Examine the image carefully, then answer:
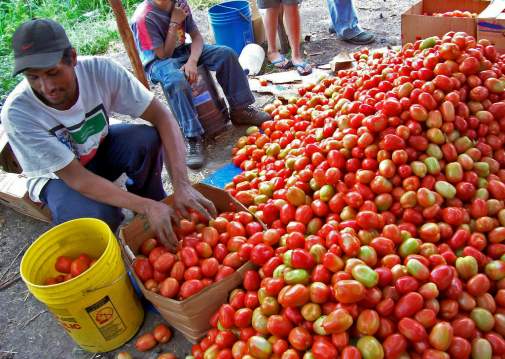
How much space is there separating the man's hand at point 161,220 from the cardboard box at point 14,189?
4.89ft

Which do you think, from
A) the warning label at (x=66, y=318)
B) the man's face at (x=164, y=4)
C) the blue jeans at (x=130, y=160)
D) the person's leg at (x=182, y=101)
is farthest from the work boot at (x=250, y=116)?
the warning label at (x=66, y=318)

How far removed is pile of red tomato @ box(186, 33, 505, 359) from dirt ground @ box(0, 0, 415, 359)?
70 cm

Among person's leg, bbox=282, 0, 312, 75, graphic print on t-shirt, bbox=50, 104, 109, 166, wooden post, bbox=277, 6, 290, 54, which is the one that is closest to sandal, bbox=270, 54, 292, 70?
person's leg, bbox=282, 0, 312, 75

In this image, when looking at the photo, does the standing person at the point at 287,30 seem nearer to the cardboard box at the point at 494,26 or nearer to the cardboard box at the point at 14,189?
the cardboard box at the point at 494,26

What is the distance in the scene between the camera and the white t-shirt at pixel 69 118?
85.4 inches

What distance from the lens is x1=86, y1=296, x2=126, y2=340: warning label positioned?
2.02 meters

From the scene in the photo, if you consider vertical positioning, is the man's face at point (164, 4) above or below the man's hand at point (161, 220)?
above

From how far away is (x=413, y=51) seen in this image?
9.32 feet

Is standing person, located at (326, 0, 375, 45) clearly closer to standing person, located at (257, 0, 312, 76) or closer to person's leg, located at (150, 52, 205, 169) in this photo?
standing person, located at (257, 0, 312, 76)

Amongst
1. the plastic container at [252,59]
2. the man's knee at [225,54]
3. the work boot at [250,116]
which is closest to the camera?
the man's knee at [225,54]

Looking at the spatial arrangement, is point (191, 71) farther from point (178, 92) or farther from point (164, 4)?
point (164, 4)

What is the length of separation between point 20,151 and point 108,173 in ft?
2.30

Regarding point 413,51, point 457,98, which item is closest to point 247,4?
point 413,51

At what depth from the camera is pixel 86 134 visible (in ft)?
8.20
